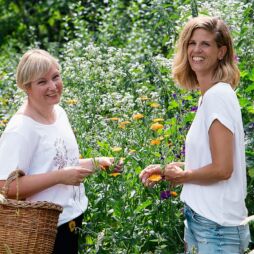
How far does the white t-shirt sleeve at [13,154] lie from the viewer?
11.5 feet

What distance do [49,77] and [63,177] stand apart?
0.51 m

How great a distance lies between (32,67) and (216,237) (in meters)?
1.18

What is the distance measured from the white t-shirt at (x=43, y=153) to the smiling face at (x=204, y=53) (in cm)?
73

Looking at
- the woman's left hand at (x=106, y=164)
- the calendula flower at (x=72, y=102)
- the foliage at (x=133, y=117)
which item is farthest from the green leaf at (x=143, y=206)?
the calendula flower at (x=72, y=102)

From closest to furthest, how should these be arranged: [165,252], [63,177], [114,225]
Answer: [63,177]
[165,252]
[114,225]

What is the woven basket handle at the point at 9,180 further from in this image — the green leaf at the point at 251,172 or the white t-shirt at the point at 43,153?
the green leaf at the point at 251,172

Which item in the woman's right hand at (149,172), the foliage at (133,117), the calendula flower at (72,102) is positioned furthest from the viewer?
the calendula flower at (72,102)

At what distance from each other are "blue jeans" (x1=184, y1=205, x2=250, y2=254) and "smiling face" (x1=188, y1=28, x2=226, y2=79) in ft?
2.03

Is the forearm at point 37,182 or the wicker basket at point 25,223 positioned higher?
the forearm at point 37,182

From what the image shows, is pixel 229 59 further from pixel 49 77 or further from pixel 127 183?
pixel 127 183

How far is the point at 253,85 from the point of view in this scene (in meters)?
4.65

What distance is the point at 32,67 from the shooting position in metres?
3.68

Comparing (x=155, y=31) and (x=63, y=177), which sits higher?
(x=155, y=31)

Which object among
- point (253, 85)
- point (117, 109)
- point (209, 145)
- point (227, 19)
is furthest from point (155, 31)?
point (209, 145)
